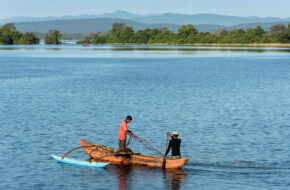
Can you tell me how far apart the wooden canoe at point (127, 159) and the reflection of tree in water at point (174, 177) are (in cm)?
40

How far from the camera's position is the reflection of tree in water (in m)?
25.5

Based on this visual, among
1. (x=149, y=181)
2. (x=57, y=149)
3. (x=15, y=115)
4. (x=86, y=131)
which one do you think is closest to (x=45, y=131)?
(x=86, y=131)

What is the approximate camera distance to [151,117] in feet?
150

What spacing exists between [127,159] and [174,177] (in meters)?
3.31

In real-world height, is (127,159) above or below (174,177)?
above

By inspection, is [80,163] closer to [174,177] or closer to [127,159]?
[127,159]

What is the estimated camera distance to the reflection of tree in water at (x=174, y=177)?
25509 mm

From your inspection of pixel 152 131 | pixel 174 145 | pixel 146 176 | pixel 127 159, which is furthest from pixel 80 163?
pixel 152 131

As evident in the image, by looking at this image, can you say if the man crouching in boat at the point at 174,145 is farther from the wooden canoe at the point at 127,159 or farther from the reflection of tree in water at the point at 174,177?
the reflection of tree in water at the point at 174,177

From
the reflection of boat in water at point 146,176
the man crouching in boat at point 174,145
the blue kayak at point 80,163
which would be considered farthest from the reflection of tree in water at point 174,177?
the blue kayak at point 80,163

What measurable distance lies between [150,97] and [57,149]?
29.2 m

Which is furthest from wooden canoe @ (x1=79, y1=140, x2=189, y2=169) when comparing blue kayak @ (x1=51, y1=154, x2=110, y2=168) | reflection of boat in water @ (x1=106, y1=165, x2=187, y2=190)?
blue kayak @ (x1=51, y1=154, x2=110, y2=168)

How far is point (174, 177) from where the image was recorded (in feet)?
88.1

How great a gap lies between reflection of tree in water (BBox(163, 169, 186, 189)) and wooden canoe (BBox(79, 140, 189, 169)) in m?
0.40
